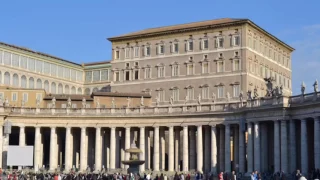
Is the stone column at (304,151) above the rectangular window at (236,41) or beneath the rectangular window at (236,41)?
beneath

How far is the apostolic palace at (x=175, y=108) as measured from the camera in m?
68.2

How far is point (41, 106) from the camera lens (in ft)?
302

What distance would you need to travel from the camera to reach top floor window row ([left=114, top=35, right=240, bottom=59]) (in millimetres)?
103125

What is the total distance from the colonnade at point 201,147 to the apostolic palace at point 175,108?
0.45 feet

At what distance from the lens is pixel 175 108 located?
81250mm

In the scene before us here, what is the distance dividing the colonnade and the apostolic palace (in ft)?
0.45

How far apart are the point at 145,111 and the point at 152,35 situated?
30.9m

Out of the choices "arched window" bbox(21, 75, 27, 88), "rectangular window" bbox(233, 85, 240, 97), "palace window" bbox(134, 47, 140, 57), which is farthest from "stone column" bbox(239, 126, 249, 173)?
"arched window" bbox(21, 75, 27, 88)

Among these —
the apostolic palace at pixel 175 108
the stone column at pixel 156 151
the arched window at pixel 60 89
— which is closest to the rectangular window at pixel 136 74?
the apostolic palace at pixel 175 108

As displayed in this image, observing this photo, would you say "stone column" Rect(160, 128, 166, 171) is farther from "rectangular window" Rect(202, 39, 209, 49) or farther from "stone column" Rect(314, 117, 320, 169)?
"stone column" Rect(314, 117, 320, 169)

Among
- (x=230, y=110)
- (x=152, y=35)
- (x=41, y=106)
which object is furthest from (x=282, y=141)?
(x=152, y=35)

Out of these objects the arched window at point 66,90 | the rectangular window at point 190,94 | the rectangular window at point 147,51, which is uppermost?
the rectangular window at point 147,51

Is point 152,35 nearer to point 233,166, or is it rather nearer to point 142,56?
point 142,56

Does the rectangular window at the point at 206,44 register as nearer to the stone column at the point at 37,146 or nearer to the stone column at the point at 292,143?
the stone column at the point at 37,146
